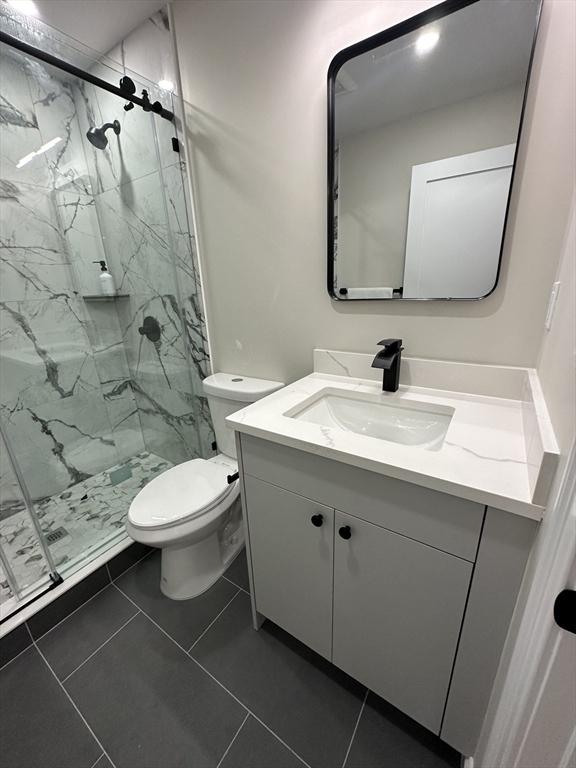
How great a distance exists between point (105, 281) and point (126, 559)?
1629 millimetres

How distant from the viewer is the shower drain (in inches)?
59.5

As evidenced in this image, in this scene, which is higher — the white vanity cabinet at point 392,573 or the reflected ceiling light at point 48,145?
the reflected ceiling light at point 48,145

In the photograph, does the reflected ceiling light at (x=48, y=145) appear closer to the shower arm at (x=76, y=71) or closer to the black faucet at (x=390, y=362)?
the shower arm at (x=76, y=71)

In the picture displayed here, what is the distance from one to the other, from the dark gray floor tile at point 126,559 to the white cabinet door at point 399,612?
1.03 meters

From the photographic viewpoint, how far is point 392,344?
39.7 inches

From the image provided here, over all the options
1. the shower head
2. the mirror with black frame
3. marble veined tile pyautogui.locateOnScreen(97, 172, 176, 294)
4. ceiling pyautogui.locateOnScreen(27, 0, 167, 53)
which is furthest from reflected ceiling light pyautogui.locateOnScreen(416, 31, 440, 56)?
the shower head

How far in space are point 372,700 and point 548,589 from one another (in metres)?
0.94

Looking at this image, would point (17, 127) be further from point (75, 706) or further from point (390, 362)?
point (75, 706)

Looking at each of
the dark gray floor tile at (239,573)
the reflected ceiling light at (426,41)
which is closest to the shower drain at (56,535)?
the dark gray floor tile at (239,573)

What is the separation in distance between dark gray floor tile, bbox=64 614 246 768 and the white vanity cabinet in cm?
35

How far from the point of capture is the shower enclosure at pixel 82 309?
5.00 feet

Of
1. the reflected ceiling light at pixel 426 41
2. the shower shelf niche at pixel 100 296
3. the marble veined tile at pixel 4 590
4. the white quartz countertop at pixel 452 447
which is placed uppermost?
the reflected ceiling light at pixel 426 41

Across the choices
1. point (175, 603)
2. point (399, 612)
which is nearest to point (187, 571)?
point (175, 603)

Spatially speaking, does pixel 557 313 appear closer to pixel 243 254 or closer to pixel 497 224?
pixel 497 224
